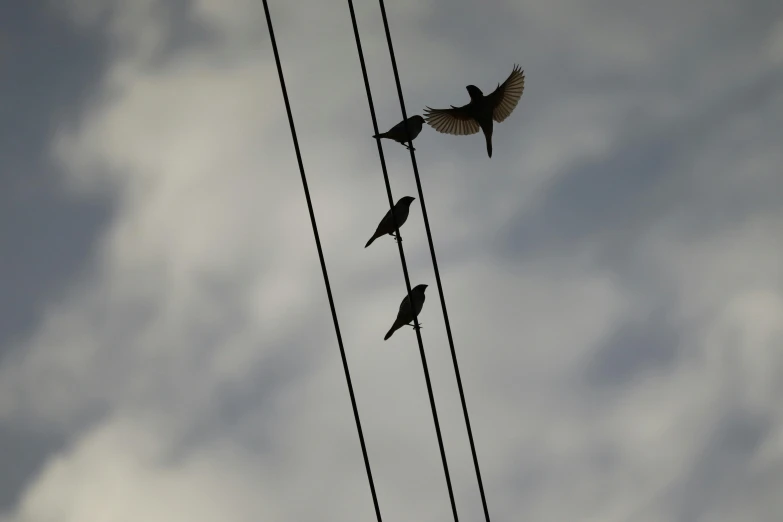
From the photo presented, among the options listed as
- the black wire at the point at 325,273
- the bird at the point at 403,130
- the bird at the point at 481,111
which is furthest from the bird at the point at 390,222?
the black wire at the point at 325,273

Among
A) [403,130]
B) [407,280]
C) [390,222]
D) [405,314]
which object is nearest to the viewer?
[407,280]

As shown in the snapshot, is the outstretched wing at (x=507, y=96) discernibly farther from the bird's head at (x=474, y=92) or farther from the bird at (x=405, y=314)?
the bird at (x=405, y=314)

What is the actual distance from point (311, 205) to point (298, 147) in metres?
0.49

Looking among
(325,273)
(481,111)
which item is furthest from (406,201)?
(325,273)

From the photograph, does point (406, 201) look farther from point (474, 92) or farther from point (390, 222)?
point (474, 92)

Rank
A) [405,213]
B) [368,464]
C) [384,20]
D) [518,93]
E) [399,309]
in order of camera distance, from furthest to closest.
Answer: [518,93]
[405,213]
[399,309]
[384,20]
[368,464]

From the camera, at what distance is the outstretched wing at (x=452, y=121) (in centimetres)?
1152

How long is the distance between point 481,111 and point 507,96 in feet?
1.46

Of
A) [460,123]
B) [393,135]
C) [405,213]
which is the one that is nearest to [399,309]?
[405,213]

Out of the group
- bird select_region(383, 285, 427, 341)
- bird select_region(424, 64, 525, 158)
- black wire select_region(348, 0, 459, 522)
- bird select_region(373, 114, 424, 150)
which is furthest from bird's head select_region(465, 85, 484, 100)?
black wire select_region(348, 0, 459, 522)

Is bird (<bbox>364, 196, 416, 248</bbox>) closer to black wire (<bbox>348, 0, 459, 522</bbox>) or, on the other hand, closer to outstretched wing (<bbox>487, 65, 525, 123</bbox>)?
outstretched wing (<bbox>487, 65, 525, 123</bbox>)

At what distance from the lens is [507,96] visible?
11.6 metres

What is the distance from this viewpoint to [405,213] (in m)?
10.6

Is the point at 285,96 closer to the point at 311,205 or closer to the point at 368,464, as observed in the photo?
the point at 311,205
